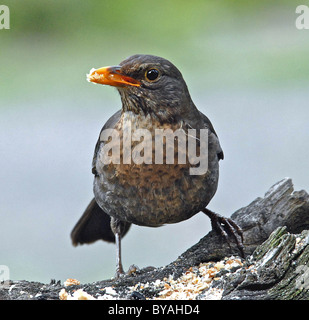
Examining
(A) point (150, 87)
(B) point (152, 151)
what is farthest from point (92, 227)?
(A) point (150, 87)

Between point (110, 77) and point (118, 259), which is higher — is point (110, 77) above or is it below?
above

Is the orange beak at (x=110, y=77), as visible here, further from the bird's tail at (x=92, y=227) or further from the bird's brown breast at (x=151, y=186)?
the bird's tail at (x=92, y=227)

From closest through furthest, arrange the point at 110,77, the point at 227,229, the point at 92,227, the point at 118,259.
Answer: the point at 110,77
the point at 227,229
the point at 118,259
the point at 92,227

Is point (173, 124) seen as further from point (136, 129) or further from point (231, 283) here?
point (231, 283)

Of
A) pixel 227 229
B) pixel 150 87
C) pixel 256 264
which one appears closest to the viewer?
pixel 256 264

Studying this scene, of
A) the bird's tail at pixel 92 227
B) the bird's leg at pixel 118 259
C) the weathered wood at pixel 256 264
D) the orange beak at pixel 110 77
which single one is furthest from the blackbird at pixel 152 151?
the bird's tail at pixel 92 227

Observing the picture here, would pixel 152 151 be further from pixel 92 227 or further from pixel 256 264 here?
pixel 92 227
